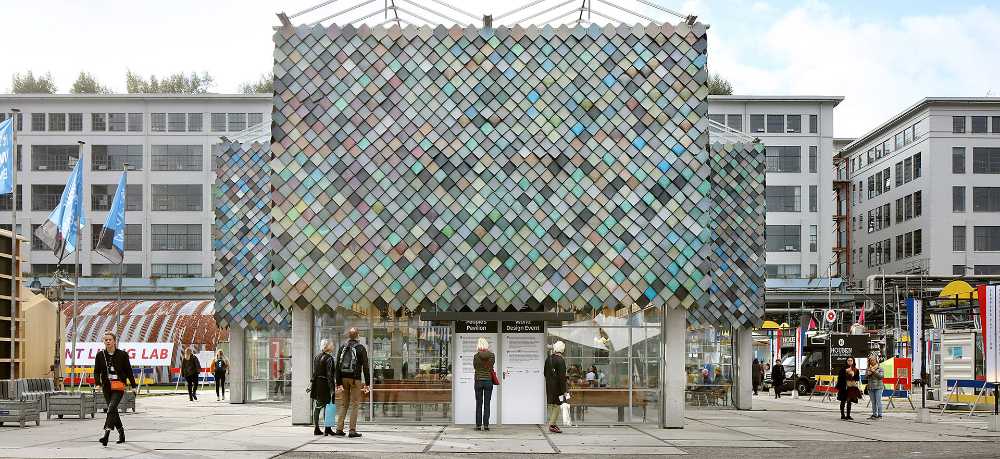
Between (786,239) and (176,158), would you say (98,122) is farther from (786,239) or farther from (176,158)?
(786,239)

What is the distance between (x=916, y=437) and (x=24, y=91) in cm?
9350

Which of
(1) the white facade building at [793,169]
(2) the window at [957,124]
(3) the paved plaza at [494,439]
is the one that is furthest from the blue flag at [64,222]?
(2) the window at [957,124]

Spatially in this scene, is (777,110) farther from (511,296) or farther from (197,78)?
(511,296)

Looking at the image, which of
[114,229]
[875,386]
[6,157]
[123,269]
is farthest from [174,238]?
[875,386]

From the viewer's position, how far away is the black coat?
2245 centimetres

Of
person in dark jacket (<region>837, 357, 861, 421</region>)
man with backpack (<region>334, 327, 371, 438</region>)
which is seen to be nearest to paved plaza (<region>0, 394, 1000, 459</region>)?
man with backpack (<region>334, 327, 371, 438</region>)

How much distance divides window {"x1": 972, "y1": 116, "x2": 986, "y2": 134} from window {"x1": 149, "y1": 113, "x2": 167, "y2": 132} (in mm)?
55681

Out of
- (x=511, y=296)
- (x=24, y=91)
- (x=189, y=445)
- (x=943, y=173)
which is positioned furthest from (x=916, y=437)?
(x=24, y=91)

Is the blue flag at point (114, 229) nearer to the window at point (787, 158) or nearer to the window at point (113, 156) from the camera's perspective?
the window at point (113, 156)

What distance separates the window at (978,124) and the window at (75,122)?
6135cm

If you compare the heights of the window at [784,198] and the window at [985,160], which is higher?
the window at [985,160]

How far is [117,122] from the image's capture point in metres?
81.1

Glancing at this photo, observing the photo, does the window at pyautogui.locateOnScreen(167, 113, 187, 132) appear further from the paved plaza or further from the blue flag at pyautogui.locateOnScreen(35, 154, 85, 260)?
the paved plaza

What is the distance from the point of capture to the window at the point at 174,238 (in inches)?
3179
